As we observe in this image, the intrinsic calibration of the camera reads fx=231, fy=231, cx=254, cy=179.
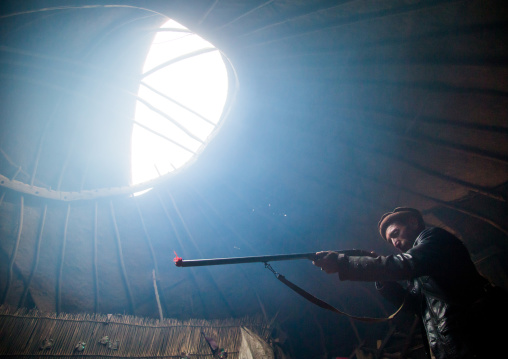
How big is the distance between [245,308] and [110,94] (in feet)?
20.4

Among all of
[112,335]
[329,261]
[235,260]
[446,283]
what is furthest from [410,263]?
[112,335]

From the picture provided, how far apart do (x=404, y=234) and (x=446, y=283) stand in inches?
22.3

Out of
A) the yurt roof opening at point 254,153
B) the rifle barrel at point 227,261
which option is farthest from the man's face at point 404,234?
the yurt roof opening at point 254,153

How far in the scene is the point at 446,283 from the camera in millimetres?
1760

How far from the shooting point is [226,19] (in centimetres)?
266

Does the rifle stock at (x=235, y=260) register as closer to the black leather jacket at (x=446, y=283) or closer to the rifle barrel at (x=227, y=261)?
the rifle barrel at (x=227, y=261)

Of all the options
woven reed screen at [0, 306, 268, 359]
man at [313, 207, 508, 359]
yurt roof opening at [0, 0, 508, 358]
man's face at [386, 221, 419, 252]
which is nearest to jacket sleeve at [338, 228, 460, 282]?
man at [313, 207, 508, 359]

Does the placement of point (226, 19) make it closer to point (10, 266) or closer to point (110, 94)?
Answer: point (110, 94)

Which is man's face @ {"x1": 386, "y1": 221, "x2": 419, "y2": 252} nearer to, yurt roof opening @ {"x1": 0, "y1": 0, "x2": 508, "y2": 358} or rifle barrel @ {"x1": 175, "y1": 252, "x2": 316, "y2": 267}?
rifle barrel @ {"x1": 175, "y1": 252, "x2": 316, "y2": 267}

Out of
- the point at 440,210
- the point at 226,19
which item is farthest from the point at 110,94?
the point at 440,210

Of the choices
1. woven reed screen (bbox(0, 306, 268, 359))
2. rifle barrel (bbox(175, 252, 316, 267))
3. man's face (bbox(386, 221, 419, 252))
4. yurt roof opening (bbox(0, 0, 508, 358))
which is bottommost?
woven reed screen (bbox(0, 306, 268, 359))

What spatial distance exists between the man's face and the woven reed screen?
372cm

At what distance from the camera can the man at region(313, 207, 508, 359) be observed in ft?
5.21

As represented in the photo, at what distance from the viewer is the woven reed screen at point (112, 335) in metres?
3.29
